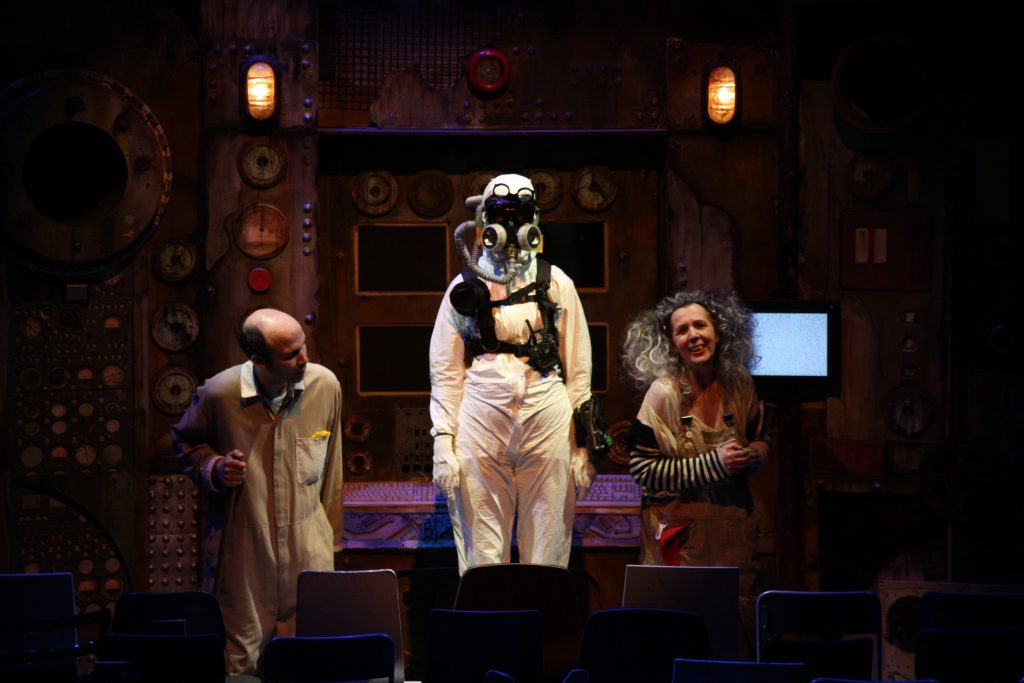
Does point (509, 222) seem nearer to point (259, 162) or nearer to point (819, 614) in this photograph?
point (259, 162)

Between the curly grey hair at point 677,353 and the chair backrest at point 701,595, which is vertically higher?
the curly grey hair at point 677,353

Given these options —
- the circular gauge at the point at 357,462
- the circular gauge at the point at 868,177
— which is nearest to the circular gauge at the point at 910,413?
the circular gauge at the point at 868,177

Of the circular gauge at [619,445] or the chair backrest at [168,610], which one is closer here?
the chair backrest at [168,610]

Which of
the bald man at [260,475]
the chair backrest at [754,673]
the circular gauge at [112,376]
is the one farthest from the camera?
the circular gauge at [112,376]

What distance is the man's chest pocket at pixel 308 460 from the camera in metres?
4.95

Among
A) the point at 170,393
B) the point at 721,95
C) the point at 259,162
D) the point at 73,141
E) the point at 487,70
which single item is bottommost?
the point at 170,393

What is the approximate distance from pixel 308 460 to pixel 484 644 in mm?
1585

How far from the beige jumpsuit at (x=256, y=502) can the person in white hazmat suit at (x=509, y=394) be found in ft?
2.03

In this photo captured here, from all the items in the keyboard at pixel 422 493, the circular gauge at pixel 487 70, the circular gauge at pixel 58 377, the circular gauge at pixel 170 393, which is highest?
the circular gauge at pixel 487 70

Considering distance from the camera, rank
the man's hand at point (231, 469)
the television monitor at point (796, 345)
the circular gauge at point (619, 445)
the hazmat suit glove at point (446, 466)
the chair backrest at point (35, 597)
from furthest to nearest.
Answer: the circular gauge at point (619, 445) < the television monitor at point (796, 345) < the hazmat suit glove at point (446, 466) < the man's hand at point (231, 469) < the chair backrest at point (35, 597)

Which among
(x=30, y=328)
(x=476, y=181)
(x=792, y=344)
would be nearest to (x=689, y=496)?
(x=792, y=344)

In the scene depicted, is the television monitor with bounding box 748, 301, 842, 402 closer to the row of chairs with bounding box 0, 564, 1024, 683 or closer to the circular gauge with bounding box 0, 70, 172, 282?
the row of chairs with bounding box 0, 564, 1024, 683

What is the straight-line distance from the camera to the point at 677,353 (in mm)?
5203

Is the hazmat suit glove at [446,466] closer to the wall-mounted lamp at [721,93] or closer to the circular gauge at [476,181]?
the circular gauge at [476,181]
